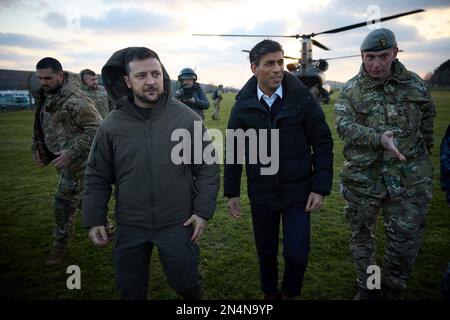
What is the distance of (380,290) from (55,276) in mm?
3796

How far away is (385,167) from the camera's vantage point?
2.83 m

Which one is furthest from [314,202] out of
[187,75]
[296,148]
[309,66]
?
[309,66]

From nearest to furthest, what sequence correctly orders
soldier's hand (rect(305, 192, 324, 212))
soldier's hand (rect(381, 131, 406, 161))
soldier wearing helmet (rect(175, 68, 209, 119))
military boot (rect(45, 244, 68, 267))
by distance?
1. soldier's hand (rect(381, 131, 406, 161))
2. soldier's hand (rect(305, 192, 324, 212))
3. military boot (rect(45, 244, 68, 267))
4. soldier wearing helmet (rect(175, 68, 209, 119))

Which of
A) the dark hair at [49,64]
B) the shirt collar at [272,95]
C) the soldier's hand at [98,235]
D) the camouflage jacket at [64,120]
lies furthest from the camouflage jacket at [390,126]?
the dark hair at [49,64]

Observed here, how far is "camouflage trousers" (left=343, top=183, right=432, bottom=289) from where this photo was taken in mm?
2750

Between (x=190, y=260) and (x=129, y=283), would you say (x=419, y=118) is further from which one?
(x=129, y=283)

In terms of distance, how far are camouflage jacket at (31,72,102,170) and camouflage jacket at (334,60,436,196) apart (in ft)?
9.92

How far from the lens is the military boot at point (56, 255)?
4.02 m

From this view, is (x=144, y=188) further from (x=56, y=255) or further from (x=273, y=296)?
(x=56, y=255)

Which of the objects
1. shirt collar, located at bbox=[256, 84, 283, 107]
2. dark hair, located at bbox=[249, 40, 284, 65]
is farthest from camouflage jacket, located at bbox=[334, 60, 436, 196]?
dark hair, located at bbox=[249, 40, 284, 65]

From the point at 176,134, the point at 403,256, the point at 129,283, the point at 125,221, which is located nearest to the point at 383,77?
the point at 403,256

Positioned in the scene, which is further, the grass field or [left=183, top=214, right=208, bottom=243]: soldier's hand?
the grass field

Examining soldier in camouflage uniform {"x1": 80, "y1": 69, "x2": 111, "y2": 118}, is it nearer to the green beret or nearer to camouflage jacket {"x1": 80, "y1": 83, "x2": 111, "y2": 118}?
camouflage jacket {"x1": 80, "y1": 83, "x2": 111, "y2": 118}

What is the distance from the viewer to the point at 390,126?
2.79m
